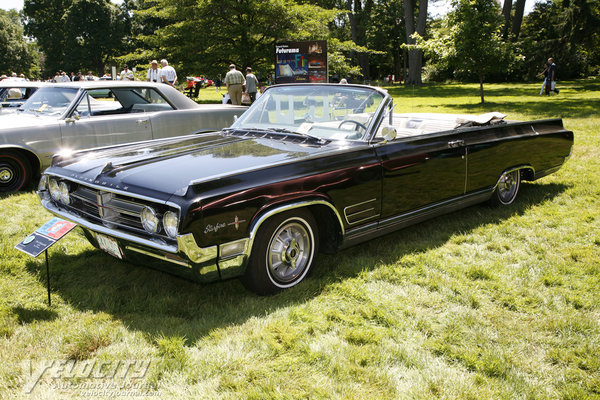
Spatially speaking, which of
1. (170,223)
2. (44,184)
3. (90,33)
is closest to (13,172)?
(44,184)

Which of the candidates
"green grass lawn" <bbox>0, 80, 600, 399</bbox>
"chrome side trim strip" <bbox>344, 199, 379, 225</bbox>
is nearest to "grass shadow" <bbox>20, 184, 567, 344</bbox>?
"green grass lawn" <bbox>0, 80, 600, 399</bbox>

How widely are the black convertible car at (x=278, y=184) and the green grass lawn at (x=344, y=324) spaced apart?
0.36 m

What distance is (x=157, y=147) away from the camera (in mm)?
4371

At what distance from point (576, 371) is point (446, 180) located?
2.30m

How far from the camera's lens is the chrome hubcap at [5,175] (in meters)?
6.59

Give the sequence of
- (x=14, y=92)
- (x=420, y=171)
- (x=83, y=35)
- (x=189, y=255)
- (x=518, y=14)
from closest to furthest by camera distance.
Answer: (x=189, y=255) < (x=420, y=171) < (x=14, y=92) < (x=518, y=14) < (x=83, y=35)

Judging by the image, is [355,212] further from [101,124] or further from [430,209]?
[101,124]

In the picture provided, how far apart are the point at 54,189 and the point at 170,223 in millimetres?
1600

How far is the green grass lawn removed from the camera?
8.65ft

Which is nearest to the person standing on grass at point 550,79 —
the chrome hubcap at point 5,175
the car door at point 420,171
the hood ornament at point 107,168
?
the car door at point 420,171

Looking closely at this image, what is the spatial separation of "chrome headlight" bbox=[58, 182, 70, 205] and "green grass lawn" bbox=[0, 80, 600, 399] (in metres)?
0.62

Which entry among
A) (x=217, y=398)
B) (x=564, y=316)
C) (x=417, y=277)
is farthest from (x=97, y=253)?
(x=564, y=316)

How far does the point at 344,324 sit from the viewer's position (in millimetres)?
3262

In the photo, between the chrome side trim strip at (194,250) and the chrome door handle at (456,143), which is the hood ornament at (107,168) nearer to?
the chrome side trim strip at (194,250)
